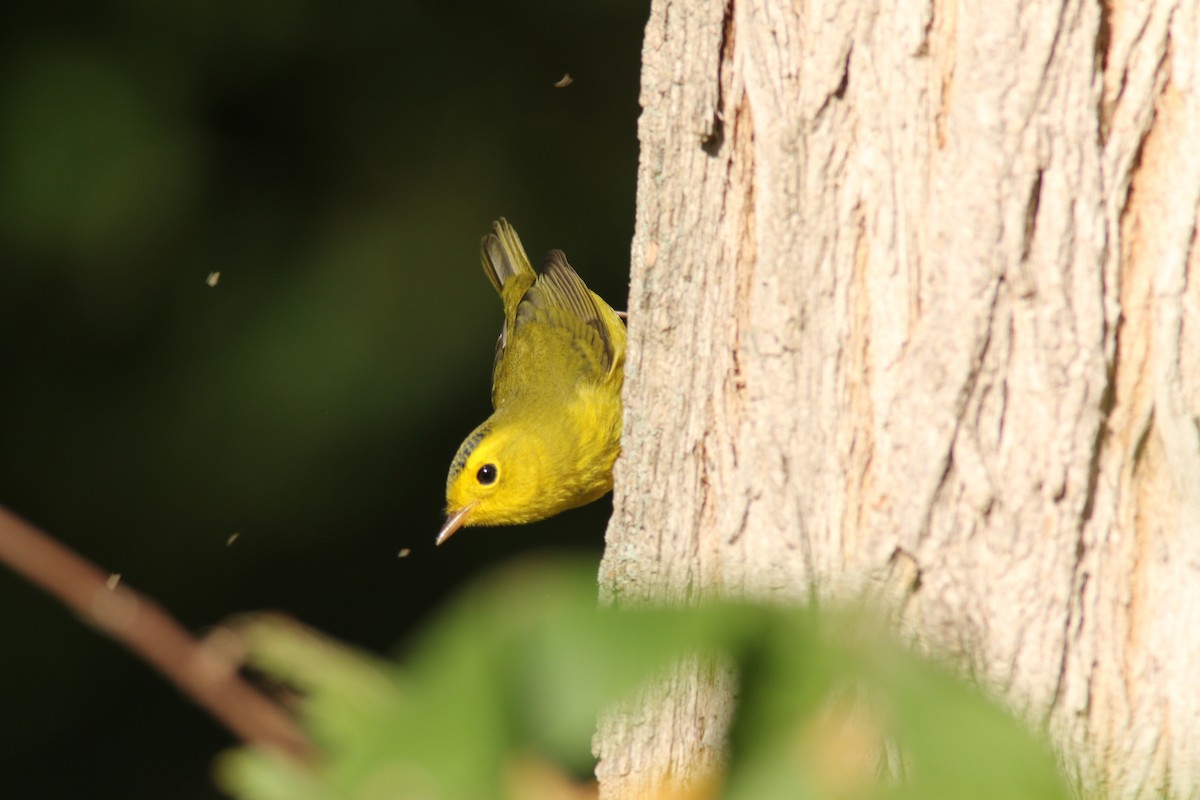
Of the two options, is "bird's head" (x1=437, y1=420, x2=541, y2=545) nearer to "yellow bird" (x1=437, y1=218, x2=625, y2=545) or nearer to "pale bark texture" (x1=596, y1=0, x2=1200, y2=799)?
"yellow bird" (x1=437, y1=218, x2=625, y2=545)

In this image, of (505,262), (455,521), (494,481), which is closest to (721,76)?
(494,481)

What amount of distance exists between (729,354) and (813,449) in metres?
0.25

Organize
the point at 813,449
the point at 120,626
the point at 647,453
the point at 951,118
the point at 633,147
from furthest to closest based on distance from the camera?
the point at 633,147
the point at 647,453
the point at 813,449
the point at 951,118
the point at 120,626

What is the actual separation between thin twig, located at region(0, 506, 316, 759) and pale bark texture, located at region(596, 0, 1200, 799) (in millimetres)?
1067

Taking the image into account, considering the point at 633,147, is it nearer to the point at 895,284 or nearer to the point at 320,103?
the point at 320,103

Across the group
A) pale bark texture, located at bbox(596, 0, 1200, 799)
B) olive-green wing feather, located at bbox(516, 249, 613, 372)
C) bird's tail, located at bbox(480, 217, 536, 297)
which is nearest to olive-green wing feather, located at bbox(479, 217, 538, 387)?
bird's tail, located at bbox(480, 217, 536, 297)

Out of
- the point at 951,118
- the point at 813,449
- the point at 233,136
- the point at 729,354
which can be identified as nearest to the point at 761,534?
the point at 813,449

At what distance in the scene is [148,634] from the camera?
54 cm

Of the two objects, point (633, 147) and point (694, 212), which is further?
point (633, 147)

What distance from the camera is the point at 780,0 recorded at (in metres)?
1.79

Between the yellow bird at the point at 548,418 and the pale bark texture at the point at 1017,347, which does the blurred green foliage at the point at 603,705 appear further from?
the yellow bird at the point at 548,418

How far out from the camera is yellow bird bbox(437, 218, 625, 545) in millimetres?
3975

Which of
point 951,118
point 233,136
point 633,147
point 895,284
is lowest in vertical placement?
point 633,147

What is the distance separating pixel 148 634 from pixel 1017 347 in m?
1.26
